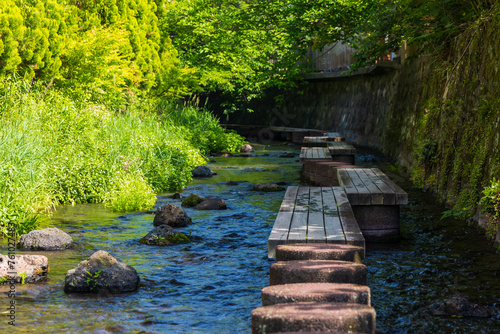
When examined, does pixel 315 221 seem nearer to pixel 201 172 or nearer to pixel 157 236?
pixel 157 236

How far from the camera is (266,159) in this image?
1647cm

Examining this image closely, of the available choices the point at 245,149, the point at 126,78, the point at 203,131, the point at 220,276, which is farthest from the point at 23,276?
the point at 245,149

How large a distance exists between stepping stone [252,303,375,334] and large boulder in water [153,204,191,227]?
4.57 m

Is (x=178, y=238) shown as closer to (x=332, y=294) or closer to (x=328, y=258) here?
(x=328, y=258)

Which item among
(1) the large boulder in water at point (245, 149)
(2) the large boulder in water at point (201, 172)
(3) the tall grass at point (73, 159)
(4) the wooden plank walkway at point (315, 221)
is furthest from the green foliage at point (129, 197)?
(1) the large boulder in water at point (245, 149)

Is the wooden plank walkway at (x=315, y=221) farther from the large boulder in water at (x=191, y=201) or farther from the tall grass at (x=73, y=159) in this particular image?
the tall grass at (x=73, y=159)

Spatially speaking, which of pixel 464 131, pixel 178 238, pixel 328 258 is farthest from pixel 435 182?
pixel 328 258

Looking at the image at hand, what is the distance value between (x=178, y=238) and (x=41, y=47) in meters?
7.15

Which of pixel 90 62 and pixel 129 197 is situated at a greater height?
pixel 90 62

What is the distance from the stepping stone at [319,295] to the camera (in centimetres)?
325

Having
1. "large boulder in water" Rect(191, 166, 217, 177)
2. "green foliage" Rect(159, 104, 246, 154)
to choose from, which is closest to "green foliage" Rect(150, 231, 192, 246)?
"large boulder in water" Rect(191, 166, 217, 177)

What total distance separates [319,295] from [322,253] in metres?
0.81

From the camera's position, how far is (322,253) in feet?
13.3

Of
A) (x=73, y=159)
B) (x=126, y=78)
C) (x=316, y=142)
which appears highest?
(x=126, y=78)
